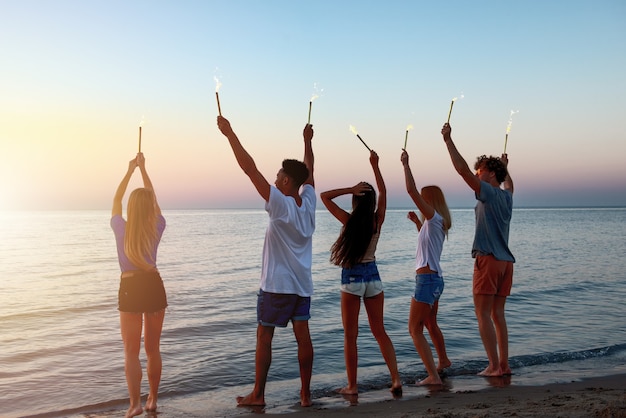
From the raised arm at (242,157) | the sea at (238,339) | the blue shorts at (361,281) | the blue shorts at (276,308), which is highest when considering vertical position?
the raised arm at (242,157)

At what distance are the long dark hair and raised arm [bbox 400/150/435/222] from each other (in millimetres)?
525

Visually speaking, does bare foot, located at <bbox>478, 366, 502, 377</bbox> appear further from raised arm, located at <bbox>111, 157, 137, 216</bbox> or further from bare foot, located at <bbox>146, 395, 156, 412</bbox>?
raised arm, located at <bbox>111, 157, 137, 216</bbox>

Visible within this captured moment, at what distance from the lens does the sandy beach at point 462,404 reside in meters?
4.78

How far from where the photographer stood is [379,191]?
5.82 m

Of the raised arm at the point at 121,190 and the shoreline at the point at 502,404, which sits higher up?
the raised arm at the point at 121,190

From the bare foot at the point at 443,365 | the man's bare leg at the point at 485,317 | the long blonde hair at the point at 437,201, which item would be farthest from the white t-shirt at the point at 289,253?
Result: the bare foot at the point at 443,365

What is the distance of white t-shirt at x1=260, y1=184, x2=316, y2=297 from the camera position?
4.89 meters

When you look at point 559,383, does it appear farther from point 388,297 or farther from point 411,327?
point 388,297

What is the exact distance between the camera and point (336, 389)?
6.31 meters

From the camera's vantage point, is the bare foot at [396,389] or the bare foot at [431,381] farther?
the bare foot at [431,381]

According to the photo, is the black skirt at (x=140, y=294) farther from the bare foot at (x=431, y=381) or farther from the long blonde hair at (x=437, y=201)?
the bare foot at (x=431, y=381)

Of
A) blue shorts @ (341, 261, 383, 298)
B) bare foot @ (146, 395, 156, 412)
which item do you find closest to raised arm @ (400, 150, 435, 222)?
blue shorts @ (341, 261, 383, 298)

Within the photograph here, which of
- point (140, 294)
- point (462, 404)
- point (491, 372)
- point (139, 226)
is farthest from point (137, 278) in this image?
point (491, 372)

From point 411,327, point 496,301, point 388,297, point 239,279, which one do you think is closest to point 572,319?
point 388,297
